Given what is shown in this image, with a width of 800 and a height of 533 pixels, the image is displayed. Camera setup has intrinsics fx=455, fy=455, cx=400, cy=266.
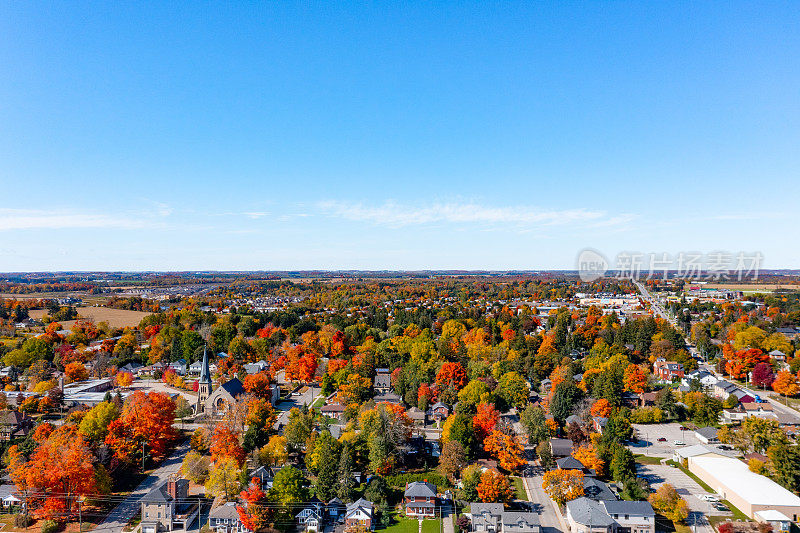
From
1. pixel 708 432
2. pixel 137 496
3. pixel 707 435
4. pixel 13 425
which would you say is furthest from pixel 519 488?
pixel 13 425

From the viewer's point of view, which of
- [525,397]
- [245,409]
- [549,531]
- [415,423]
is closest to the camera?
[549,531]

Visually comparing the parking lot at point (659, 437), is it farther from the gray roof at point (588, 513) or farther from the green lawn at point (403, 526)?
the green lawn at point (403, 526)

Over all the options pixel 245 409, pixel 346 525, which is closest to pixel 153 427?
pixel 245 409

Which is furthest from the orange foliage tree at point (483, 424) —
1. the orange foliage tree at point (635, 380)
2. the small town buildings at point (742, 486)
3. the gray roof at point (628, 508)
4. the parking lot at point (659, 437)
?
the orange foliage tree at point (635, 380)

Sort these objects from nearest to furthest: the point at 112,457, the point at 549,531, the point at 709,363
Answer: the point at 549,531
the point at 112,457
the point at 709,363

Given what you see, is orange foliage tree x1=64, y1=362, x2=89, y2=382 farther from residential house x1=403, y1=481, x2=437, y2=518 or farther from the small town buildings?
the small town buildings

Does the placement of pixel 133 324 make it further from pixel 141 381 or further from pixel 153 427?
pixel 153 427
